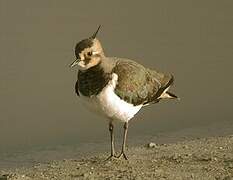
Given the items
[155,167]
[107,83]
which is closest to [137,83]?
[107,83]

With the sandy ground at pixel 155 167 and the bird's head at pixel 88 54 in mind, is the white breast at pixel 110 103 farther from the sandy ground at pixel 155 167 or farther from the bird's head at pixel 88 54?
the sandy ground at pixel 155 167

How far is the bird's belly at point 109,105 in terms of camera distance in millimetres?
5285

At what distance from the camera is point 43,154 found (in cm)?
751

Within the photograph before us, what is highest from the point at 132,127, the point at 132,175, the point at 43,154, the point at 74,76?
the point at 74,76

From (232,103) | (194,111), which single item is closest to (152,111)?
(194,111)

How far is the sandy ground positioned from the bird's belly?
0.44 metres

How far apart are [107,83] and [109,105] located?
174mm

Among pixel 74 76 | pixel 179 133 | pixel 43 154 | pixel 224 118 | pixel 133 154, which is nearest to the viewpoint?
pixel 133 154

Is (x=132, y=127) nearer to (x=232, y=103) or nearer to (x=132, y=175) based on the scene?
(x=232, y=103)

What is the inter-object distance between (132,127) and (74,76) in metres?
1.48

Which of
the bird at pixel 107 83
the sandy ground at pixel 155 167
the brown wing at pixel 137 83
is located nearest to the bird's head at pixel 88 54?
the bird at pixel 107 83

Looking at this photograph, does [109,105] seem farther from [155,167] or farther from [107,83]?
[155,167]

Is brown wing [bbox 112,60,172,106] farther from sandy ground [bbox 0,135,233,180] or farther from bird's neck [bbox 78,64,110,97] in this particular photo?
sandy ground [bbox 0,135,233,180]

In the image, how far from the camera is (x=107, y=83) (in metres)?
5.34
